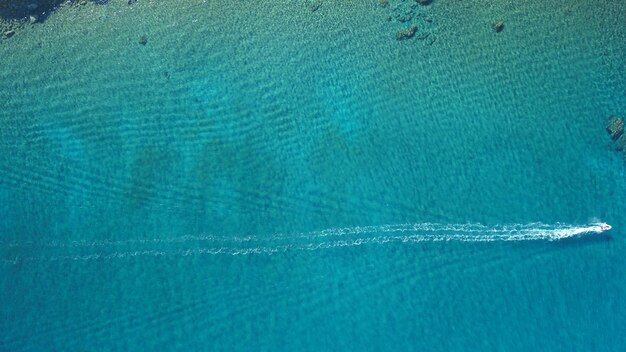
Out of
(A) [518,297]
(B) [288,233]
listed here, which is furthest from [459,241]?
(B) [288,233]

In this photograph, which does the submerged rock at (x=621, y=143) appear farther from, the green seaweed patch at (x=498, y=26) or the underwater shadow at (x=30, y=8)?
the underwater shadow at (x=30, y=8)

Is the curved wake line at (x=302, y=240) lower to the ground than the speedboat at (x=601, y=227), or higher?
higher

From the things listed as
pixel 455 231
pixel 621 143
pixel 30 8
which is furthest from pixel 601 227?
pixel 30 8

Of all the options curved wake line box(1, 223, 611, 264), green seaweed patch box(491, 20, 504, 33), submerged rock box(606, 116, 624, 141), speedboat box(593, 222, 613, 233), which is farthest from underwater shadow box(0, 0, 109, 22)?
speedboat box(593, 222, 613, 233)

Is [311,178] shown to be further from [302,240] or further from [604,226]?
[604,226]

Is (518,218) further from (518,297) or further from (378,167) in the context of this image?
(378,167)

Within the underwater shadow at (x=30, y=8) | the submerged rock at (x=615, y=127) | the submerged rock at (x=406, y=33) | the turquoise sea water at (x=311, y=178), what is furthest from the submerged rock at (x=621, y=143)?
the underwater shadow at (x=30, y=8)

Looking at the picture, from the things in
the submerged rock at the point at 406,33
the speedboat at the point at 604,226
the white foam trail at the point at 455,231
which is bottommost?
→ the speedboat at the point at 604,226
